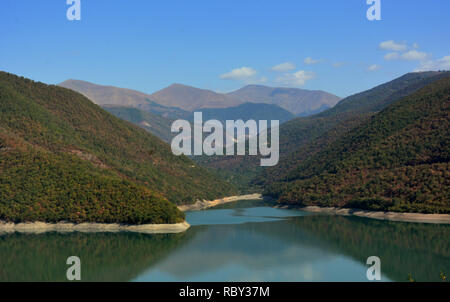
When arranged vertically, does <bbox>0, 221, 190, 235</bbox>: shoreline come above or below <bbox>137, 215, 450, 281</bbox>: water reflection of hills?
above

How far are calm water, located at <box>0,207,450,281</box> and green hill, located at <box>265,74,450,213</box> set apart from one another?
1246 centimetres

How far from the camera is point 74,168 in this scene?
5364 inches

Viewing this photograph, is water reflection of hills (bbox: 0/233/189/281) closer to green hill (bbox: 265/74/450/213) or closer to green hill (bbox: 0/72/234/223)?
green hill (bbox: 0/72/234/223)

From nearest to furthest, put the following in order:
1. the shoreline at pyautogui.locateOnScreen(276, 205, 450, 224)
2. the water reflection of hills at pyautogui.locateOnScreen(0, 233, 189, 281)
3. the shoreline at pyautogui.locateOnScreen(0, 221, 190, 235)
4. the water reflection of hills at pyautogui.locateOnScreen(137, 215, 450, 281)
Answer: the water reflection of hills at pyautogui.locateOnScreen(137, 215, 450, 281)
the water reflection of hills at pyautogui.locateOnScreen(0, 233, 189, 281)
the shoreline at pyautogui.locateOnScreen(0, 221, 190, 235)
the shoreline at pyautogui.locateOnScreen(276, 205, 450, 224)

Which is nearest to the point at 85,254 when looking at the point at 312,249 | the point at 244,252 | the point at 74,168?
the point at 244,252

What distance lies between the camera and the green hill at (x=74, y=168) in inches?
4781

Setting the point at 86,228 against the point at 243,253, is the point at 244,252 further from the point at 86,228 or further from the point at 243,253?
the point at 86,228

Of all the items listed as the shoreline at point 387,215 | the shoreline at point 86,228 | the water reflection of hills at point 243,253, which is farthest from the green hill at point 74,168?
the shoreline at point 387,215

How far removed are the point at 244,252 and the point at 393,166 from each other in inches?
2994

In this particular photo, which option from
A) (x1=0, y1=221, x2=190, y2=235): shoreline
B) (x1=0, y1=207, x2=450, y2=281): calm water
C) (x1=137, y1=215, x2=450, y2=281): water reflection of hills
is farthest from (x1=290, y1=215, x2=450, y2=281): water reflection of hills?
(x1=0, y1=221, x2=190, y2=235): shoreline

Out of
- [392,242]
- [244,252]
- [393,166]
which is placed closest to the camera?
[244,252]

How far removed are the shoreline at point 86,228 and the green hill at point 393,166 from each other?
5286 cm

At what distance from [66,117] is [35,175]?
187ft

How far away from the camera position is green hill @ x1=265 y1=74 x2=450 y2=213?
131875 mm
